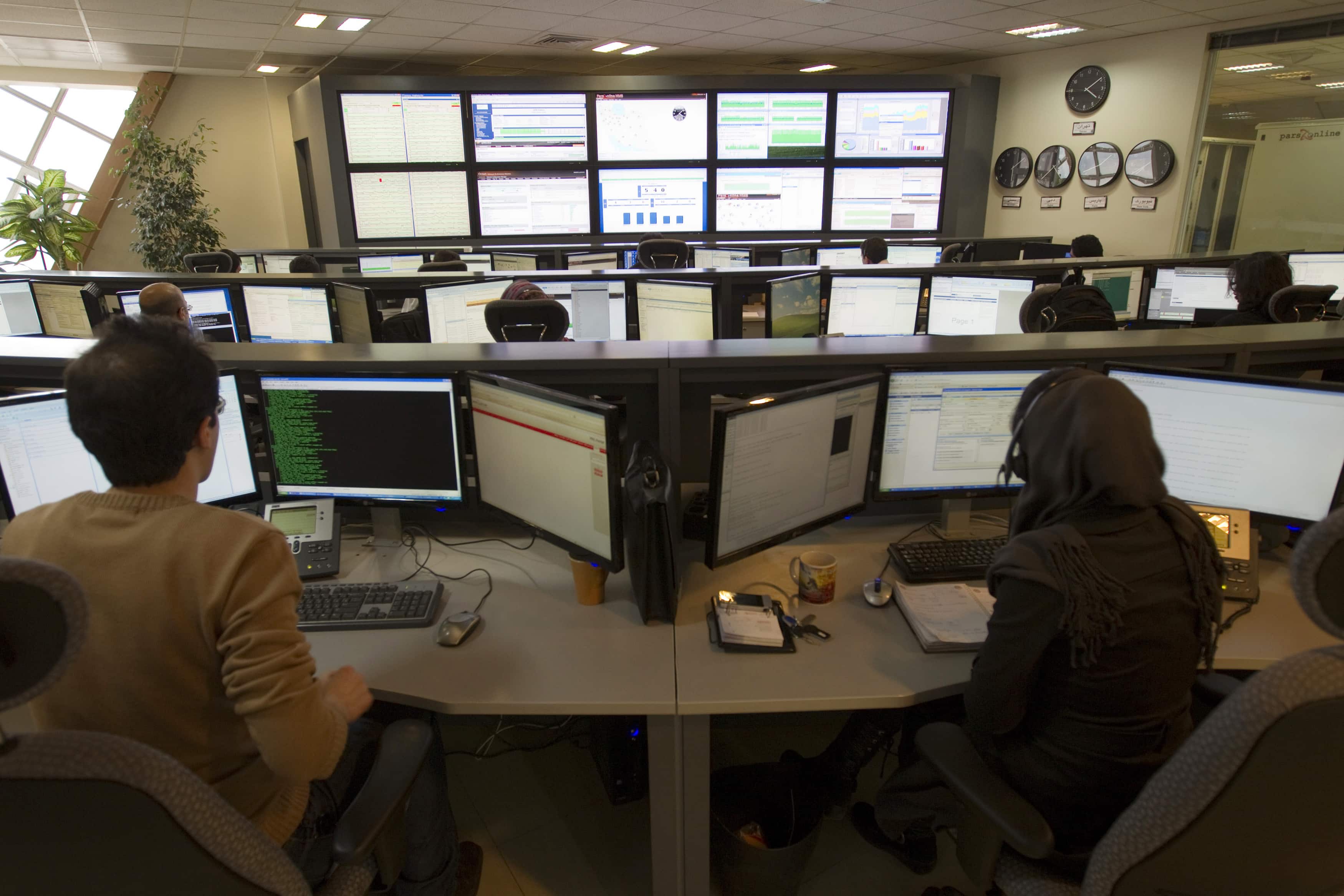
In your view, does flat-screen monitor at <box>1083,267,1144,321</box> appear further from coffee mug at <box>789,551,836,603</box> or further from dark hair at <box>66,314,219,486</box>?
dark hair at <box>66,314,219,486</box>

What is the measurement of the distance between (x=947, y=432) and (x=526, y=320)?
6.16 ft

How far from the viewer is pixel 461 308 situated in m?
3.52

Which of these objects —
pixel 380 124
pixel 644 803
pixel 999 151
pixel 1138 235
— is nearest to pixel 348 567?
pixel 644 803

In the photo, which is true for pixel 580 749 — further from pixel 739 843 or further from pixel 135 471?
pixel 135 471

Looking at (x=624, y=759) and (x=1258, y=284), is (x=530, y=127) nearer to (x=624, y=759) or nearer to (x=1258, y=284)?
(x=1258, y=284)

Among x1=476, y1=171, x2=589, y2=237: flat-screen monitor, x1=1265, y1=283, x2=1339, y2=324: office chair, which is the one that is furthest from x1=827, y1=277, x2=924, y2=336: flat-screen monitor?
x1=476, y1=171, x2=589, y2=237: flat-screen monitor

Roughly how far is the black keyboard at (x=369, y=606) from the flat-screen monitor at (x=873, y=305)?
2.53 metres

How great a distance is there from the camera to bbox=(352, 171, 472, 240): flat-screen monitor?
7504 mm

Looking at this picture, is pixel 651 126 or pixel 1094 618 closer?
pixel 1094 618

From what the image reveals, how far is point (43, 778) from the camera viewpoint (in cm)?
64

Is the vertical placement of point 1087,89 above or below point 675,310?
above

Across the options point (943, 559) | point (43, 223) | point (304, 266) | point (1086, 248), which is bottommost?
point (943, 559)

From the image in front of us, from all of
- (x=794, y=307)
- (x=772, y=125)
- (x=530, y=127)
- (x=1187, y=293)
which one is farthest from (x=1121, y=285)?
(x=530, y=127)

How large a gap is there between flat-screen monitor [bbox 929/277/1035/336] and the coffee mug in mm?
2023
